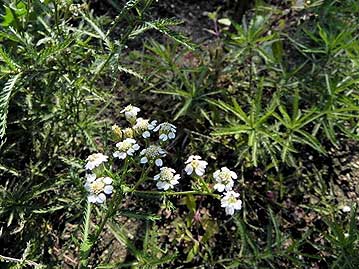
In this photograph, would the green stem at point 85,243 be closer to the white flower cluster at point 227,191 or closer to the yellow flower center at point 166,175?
the yellow flower center at point 166,175

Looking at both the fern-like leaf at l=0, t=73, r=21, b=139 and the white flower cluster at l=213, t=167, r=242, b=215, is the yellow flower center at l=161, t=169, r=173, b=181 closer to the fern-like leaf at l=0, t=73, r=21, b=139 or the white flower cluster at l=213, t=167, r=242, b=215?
the white flower cluster at l=213, t=167, r=242, b=215

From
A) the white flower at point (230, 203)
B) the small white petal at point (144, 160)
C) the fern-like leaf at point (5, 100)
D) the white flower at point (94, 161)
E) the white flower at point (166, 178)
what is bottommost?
the white flower at point (230, 203)

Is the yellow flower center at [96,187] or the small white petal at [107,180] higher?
the small white petal at [107,180]

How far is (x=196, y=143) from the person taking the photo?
1926mm

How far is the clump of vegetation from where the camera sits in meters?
1.55

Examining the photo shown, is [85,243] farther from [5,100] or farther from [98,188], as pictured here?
[5,100]

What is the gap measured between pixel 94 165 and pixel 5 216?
599mm

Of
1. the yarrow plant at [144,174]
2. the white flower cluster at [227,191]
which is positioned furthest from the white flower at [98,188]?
the white flower cluster at [227,191]

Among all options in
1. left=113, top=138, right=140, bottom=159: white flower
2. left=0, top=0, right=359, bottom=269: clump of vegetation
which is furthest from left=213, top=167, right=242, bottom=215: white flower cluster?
left=0, top=0, right=359, bottom=269: clump of vegetation

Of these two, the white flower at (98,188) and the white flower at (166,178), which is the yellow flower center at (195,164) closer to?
the white flower at (166,178)

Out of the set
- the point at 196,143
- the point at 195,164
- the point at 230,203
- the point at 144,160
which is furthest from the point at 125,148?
the point at 196,143

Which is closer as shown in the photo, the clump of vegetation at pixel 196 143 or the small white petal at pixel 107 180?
the small white petal at pixel 107 180

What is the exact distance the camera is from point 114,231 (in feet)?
5.22

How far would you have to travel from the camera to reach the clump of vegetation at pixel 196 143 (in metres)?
1.55
